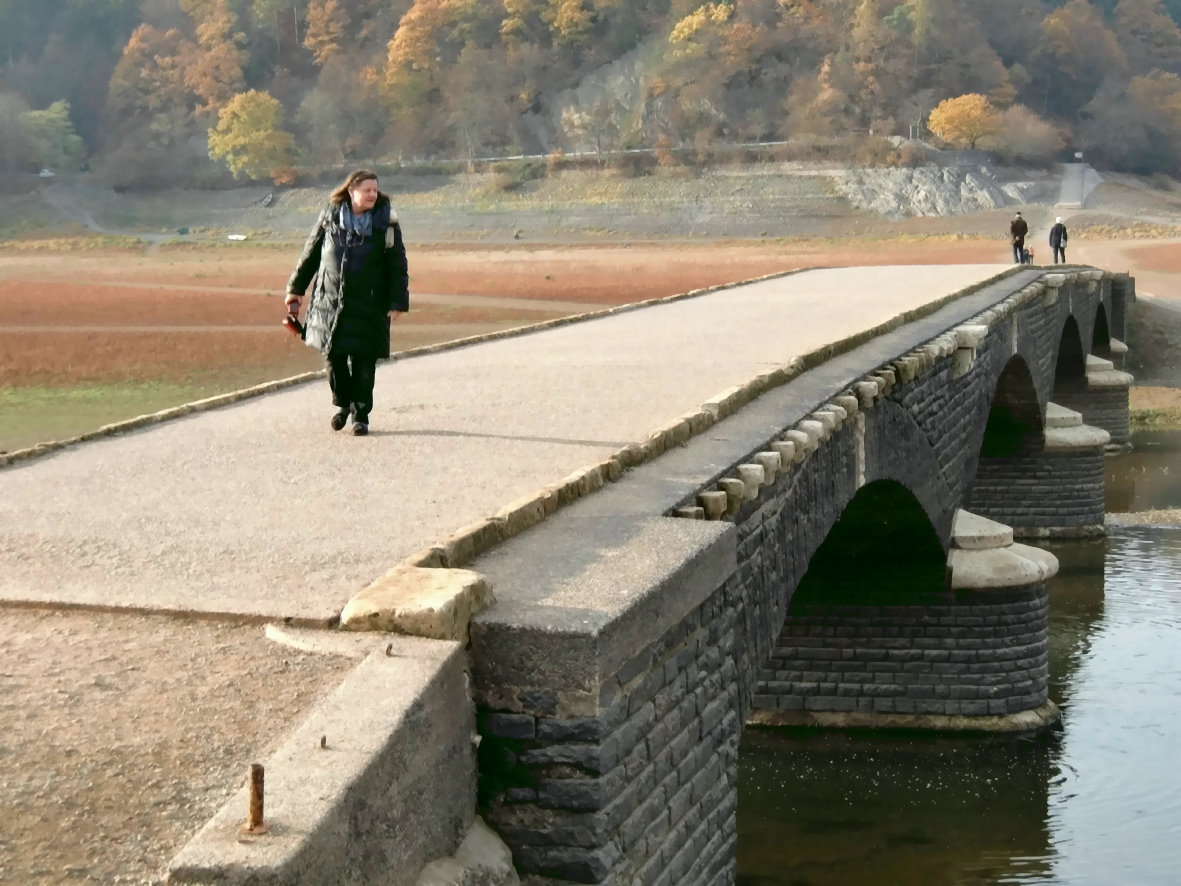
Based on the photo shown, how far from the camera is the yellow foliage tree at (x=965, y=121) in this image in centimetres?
8669

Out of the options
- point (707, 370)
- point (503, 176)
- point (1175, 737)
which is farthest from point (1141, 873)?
point (503, 176)

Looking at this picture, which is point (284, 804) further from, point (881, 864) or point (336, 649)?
point (881, 864)

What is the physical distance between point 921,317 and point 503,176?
70490 millimetres

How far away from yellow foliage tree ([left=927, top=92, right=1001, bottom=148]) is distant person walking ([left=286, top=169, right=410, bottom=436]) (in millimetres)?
82929

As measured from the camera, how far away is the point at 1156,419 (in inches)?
1244

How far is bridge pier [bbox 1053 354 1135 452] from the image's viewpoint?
28.3 meters

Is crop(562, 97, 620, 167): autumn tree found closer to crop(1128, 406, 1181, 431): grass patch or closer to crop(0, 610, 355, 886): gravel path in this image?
crop(1128, 406, 1181, 431): grass patch

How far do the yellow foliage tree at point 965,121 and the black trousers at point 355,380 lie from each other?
83.0m

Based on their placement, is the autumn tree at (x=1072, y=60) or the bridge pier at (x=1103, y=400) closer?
the bridge pier at (x=1103, y=400)

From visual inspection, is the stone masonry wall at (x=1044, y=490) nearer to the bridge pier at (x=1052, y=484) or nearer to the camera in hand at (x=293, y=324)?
the bridge pier at (x=1052, y=484)

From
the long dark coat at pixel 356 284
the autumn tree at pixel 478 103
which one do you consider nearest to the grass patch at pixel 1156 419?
the long dark coat at pixel 356 284

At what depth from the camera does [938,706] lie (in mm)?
13141

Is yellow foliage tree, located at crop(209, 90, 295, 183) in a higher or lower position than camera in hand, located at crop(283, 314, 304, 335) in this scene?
higher

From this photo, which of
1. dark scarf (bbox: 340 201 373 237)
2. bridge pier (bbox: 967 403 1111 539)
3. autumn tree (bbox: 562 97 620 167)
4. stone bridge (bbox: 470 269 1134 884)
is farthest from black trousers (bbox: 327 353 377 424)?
autumn tree (bbox: 562 97 620 167)
